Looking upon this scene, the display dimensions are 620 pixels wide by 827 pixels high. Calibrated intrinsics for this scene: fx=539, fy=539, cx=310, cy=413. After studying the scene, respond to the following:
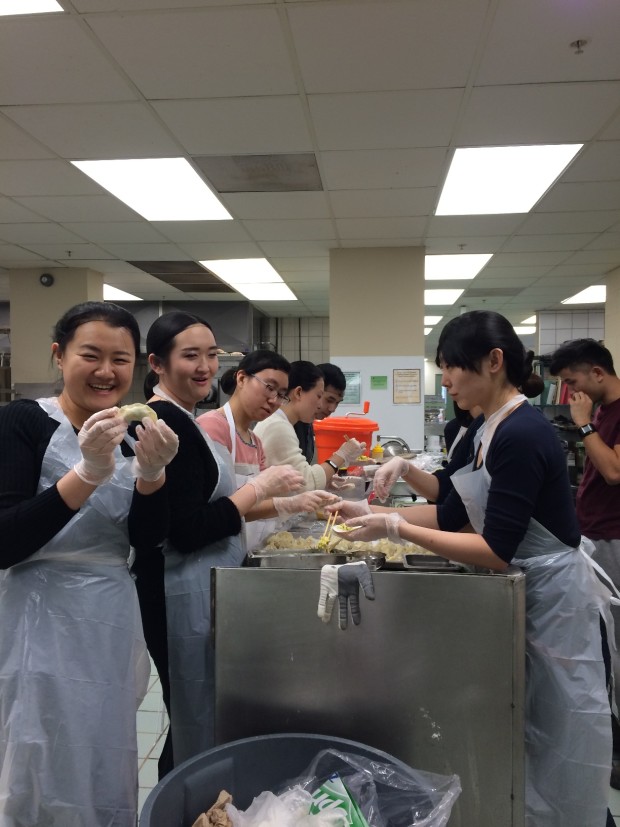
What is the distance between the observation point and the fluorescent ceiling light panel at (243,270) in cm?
558

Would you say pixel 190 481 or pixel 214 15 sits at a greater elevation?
pixel 214 15

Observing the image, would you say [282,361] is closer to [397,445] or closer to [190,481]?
[190,481]

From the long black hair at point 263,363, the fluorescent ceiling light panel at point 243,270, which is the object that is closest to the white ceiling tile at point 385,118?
the long black hair at point 263,363

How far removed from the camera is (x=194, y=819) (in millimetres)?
1026

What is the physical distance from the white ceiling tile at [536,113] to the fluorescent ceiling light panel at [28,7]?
5.87ft

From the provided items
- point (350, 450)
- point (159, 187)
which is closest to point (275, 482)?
point (350, 450)

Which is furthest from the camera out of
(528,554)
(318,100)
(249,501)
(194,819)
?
(318,100)

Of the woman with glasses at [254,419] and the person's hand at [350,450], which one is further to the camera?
the person's hand at [350,450]

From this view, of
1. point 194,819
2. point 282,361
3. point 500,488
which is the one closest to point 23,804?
point 194,819

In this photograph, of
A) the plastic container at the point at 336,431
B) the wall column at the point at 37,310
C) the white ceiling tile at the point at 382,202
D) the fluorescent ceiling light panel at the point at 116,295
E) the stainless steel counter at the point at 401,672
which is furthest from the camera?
the fluorescent ceiling light panel at the point at 116,295

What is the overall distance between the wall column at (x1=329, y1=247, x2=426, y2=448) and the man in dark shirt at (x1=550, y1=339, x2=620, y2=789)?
286 cm

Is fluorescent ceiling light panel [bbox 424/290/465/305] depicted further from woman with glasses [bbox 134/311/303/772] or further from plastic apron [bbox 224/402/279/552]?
woman with glasses [bbox 134/311/303/772]

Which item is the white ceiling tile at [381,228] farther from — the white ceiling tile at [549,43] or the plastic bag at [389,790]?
the plastic bag at [389,790]

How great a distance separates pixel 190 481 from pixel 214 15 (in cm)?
178
